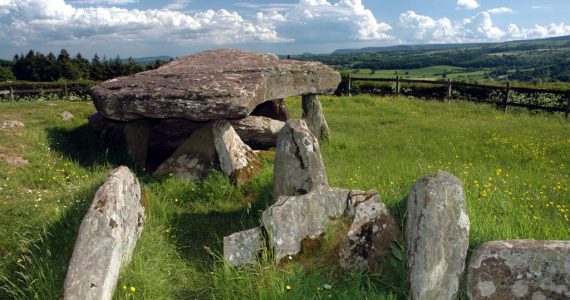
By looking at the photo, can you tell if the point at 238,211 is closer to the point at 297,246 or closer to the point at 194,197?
the point at 194,197

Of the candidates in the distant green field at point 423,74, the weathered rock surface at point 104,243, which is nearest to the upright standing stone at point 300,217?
the weathered rock surface at point 104,243

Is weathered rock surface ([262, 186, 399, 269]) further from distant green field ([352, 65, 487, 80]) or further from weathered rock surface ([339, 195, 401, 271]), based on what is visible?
distant green field ([352, 65, 487, 80])

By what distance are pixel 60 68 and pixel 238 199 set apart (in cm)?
3454

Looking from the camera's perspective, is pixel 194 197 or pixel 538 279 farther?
pixel 194 197

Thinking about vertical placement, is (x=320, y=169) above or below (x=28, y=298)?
above

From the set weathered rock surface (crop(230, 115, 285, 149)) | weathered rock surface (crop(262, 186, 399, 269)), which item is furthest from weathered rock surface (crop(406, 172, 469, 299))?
weathered rock surface (crop(230, 115, 285, 149))

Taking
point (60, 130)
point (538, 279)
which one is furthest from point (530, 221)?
point (60, 130)

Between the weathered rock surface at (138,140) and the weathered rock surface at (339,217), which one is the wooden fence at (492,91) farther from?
the weathered rock surface at (339,217)

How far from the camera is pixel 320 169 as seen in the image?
670 centimetres

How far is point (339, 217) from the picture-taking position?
5.57 metres

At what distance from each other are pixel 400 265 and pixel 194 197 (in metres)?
4.35

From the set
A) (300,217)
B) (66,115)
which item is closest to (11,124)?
(66,115)

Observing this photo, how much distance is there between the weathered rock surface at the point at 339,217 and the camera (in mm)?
5262

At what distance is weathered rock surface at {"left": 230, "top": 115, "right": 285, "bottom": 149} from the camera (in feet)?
36.1
